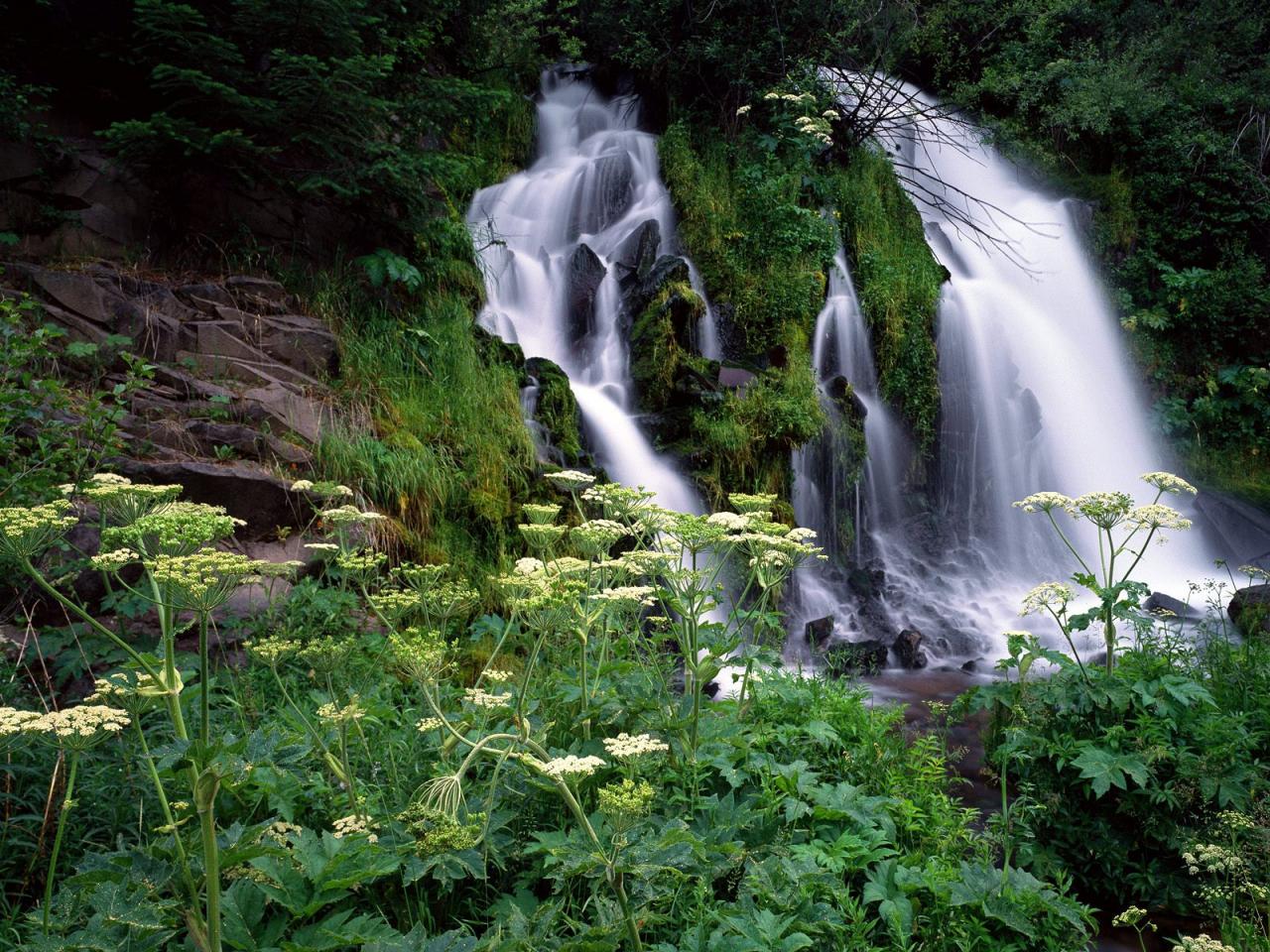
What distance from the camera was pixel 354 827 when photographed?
6.75ft

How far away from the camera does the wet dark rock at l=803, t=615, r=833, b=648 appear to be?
271 inches

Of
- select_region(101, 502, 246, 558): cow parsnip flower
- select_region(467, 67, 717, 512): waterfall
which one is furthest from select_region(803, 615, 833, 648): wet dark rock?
select_region(101, 502, 246, 558): cow parsnip flower

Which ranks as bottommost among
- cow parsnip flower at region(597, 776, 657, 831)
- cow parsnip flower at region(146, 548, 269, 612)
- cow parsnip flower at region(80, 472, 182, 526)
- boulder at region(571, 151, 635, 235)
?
cow parsnip flower at region(597, 776, 657, 831)

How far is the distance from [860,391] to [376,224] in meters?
5.67

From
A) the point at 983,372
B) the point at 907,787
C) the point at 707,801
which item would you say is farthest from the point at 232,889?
the point at 983,372

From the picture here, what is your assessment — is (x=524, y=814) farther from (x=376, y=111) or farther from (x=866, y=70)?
(x=866, y=70)

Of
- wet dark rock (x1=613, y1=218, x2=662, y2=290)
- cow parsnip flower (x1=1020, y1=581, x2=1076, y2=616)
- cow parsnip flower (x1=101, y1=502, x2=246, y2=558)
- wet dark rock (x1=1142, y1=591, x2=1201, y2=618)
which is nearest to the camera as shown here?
cow parsnip flower (x1=101, y1=502, x2=246, y2=558)

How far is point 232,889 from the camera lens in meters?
1.94

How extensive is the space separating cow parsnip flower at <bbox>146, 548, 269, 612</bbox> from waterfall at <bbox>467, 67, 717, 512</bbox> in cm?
532

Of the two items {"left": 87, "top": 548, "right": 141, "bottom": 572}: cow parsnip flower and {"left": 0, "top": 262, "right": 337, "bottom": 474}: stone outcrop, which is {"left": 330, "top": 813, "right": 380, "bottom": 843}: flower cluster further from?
{"left": 0, "top": 262, "right": 337, "bottom": 474}: stone outcrop

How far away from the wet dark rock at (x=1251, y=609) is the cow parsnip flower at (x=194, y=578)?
6310 mm

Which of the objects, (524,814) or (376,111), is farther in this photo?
(376,111)

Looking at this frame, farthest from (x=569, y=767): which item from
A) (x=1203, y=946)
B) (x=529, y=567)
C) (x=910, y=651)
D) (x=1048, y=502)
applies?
(x=910, y=651)

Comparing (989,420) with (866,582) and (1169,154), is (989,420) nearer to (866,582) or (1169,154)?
(866,582)
